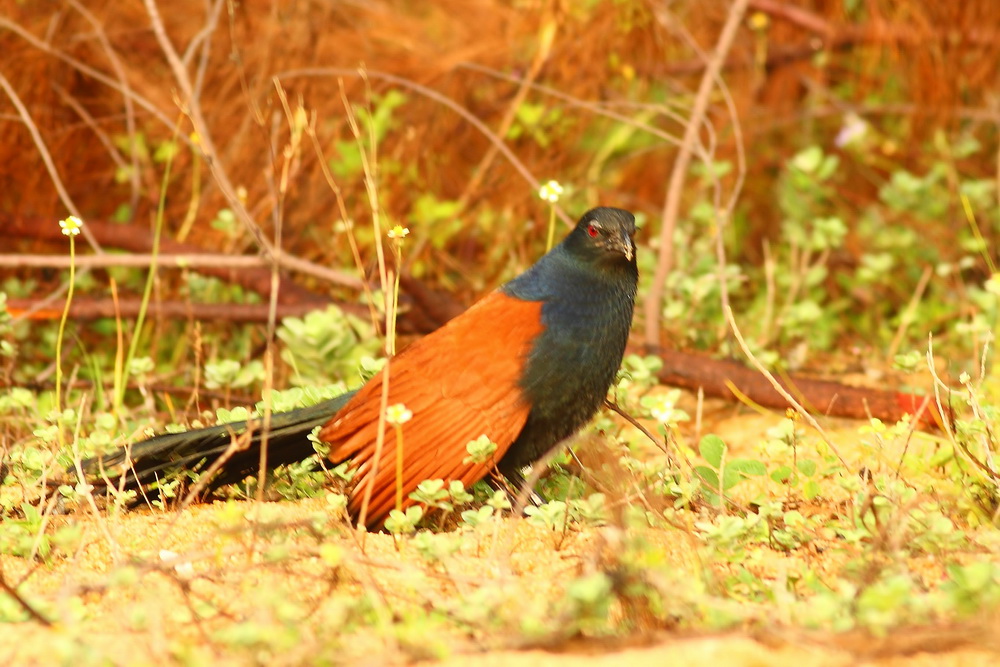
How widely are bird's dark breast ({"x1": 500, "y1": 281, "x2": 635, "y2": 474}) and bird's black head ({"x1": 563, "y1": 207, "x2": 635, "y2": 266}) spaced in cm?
8

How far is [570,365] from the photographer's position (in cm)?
264

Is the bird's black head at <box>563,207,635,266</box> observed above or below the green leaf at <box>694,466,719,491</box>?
above

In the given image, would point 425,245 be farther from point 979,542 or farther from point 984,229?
point 979,542

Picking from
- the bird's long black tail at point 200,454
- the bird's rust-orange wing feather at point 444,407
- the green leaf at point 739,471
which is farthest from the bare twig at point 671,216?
the bird's long black tail at point 200,454

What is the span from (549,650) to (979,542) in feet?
3.28

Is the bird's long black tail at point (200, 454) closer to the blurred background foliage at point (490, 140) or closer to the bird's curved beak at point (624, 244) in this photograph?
the bird's curved beak at point (624, 244)

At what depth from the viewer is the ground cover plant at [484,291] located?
1896 mm

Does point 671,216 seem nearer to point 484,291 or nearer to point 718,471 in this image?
point 484,291

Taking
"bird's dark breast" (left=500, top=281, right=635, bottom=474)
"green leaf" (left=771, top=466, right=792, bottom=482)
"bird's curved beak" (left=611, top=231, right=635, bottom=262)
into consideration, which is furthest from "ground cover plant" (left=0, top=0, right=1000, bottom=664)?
"bird's curved beak" (left=611, top=231, right=635, bottom=262)

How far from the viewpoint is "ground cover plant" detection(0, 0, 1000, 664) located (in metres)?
1.90

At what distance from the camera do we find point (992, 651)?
169cm

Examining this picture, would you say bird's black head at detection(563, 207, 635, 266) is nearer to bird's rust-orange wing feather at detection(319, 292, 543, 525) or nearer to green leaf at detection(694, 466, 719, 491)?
bird's rust-orange wing feather at detection(319, 292, 543, 525)

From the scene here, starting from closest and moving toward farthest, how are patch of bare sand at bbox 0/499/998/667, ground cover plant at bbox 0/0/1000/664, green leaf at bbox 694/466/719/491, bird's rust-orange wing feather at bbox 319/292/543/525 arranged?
patch of bare sand at bbox 0/499/998/667
ground cover plant at bbox 0/0/1000/664
bird's rust-orange wing feather at bbox 319/292/543/525
green leaf at bbox 694/466/719/491

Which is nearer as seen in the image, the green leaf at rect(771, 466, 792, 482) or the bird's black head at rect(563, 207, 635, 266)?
the green leaf at rect(771, 466, 792, 482)
